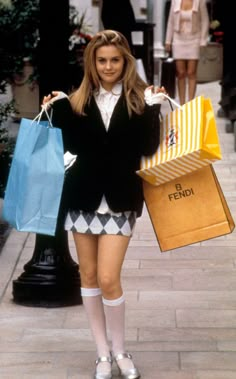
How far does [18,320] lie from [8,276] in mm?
1001

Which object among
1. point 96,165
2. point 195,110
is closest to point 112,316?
point 96,165

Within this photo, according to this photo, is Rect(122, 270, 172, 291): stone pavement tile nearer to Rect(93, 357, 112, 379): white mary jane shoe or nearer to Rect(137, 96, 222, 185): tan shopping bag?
Rect(93, 357, 112, 379): white mary jane shoe

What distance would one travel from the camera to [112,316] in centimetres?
550

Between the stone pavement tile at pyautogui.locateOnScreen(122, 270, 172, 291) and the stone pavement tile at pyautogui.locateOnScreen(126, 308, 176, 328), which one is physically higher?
the stone pavement tile at pyautogui.locateOnScreen(126, 308, 176, 328)

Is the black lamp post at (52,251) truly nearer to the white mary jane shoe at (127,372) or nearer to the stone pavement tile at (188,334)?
the stone pavement tile at (188,334)

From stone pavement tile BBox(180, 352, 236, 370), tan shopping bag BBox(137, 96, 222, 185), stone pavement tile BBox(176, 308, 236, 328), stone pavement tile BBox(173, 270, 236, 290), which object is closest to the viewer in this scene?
tan shopping bag BBox(137, 96, 222, 185)

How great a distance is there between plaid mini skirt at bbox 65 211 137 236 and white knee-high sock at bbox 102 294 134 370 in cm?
36

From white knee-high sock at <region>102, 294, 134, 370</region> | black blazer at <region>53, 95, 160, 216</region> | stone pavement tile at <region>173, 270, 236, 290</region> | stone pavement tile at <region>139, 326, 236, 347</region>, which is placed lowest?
stone pavement tile at <region>173, 270, 236, 290</region>

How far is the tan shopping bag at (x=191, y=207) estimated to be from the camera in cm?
552

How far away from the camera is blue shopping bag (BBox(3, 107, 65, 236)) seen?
5.42 meters

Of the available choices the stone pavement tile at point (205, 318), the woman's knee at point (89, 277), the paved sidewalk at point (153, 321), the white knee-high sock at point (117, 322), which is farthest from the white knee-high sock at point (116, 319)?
the stone pavement tile at point (205, 318)

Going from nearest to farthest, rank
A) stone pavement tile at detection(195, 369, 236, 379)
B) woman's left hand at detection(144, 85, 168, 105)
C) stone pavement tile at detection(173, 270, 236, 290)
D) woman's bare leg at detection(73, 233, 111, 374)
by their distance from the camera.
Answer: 1. woman's left hand at detection(144, 85, 168, 105)
2. woman's bare leg at detection(73, 233, 111, 374)
3. stone pavement tile at detection(195, 369, 236, 379)
4. stone pavement tile at detection(173, 270, 236, 290)

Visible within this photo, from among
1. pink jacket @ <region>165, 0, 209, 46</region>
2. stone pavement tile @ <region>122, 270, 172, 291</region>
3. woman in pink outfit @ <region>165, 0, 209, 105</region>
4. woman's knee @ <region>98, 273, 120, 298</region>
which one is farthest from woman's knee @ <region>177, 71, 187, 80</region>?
woman's knee @ <region>98, 273, 120, 298</region>

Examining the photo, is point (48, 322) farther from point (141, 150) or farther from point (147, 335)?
point (141, 150)
